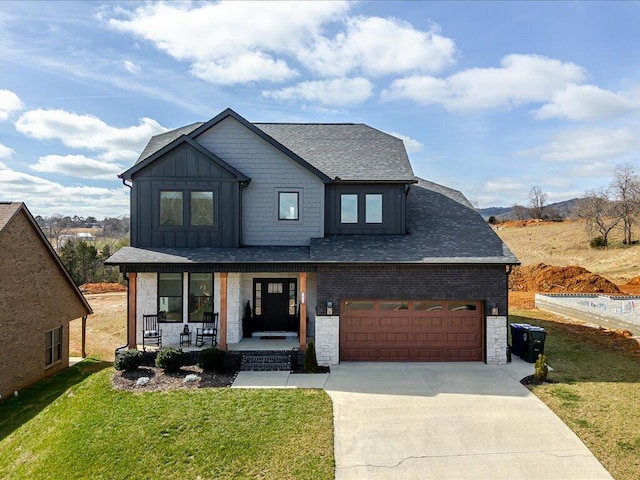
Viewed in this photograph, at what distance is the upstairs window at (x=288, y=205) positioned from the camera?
14.7 metres

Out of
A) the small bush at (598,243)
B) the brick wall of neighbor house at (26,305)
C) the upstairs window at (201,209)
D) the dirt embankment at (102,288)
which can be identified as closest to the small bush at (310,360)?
the upstairs window at (201,209)

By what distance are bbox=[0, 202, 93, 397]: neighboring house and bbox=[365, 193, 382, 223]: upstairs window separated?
1174 centimetres

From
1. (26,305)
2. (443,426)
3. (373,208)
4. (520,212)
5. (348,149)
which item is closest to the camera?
(443,426)

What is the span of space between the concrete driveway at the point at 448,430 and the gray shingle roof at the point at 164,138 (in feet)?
38.1

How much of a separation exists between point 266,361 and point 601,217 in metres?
50.7

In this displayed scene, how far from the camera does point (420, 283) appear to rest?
1306 cm

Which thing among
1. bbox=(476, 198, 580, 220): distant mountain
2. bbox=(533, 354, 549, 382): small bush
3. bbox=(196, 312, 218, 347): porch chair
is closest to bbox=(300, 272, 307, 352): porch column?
bbox=(196, 312, 218, 347): porch chair

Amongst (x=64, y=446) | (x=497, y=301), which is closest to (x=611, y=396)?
(x=497, y=301)

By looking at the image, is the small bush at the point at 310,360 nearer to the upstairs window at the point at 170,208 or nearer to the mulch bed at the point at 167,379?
the mulch bed at the point at 167,379

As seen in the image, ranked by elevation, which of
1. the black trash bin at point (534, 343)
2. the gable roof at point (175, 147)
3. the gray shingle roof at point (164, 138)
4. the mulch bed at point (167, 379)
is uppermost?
the gray shingle roof at point (164, 138)

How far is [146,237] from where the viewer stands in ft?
46.3

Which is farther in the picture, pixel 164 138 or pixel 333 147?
pixel 164 138

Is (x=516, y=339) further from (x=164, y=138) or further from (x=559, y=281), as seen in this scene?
(x=559, y=281)

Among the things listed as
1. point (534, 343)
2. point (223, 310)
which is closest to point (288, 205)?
point (223, 310)
